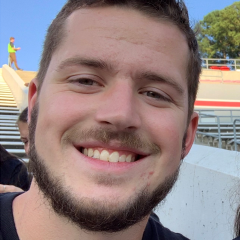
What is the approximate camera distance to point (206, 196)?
248 centimetres

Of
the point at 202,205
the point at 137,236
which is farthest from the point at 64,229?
the point at 202,205

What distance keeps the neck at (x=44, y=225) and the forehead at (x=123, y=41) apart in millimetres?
662

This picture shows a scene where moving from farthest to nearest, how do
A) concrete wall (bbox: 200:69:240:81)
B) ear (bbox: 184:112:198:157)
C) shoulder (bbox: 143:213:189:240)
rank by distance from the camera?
1. concrete wall (bbox: 200:69:240:81)
2. ear (bbox: 184:112:198:157)
3. shoulder (bbox: 143:213:189:240)

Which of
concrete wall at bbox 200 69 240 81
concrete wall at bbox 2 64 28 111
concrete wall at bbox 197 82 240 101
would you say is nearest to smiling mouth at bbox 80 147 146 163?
concrete wall at bbox 2 64 28 111

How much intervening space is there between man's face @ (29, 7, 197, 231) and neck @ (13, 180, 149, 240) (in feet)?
0.65

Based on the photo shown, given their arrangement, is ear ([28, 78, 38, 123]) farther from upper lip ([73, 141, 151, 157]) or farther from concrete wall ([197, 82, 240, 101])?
concrete wall ([197, 82, 240, 101])

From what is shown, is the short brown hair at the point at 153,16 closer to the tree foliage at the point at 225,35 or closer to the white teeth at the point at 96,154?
the white teeth at the point at 96,154

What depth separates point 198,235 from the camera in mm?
2508

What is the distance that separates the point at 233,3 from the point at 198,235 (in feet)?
133

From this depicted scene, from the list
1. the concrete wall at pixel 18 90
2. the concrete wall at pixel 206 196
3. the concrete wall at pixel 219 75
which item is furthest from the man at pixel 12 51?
the concrete wall at pixel 206 196

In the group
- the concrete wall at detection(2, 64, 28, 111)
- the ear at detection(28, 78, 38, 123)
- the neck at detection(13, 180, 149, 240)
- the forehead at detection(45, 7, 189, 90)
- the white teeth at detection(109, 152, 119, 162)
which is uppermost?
the forehead at detection(45, 7, 189, 90)

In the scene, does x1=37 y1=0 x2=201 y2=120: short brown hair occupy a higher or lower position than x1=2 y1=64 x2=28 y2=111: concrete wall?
higher

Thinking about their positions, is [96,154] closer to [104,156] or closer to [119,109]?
[104,156]

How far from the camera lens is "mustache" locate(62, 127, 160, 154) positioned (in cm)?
120
